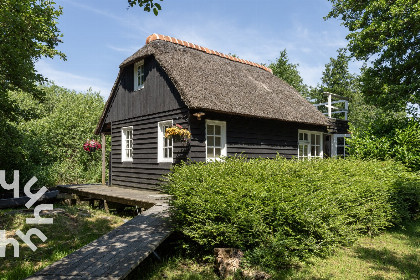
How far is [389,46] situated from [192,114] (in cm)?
923

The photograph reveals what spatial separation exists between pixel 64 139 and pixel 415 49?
18284 millimetres

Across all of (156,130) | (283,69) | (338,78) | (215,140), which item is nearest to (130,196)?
(156,130)

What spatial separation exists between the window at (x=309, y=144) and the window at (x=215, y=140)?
180 inches

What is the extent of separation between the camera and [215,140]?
34.1ft

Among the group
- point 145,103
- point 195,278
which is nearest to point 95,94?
point 145,103

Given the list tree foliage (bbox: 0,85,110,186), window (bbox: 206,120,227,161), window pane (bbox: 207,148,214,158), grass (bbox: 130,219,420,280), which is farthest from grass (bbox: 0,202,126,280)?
tree foliage (bbox: 0,85,110,186)

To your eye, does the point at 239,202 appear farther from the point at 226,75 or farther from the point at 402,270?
the point at 226,75

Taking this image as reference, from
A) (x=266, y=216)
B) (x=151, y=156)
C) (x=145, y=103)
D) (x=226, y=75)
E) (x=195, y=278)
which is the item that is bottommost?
(x=195, y=278)

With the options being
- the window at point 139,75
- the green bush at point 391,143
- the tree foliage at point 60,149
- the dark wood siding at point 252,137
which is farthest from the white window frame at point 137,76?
the green bush at point 391,143

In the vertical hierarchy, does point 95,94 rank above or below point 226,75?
above

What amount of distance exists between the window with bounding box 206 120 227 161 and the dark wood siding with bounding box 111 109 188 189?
914mm

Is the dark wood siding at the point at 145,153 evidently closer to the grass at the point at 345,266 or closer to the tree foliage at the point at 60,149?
the grass at the point at 345,266

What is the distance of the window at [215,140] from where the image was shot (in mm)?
Answer: 10211

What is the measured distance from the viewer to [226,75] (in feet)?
40.5
